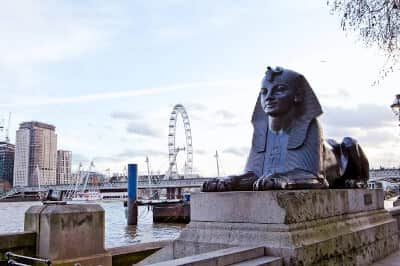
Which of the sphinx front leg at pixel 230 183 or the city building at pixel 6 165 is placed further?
the city building at pixel 6 165

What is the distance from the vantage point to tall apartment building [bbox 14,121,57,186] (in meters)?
110

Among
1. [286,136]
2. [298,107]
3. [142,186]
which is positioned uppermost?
[298,107]

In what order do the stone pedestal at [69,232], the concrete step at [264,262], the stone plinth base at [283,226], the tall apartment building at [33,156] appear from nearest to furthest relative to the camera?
the concrete step at [264,262]
the stone plinth base at [283,226]
the stone pedestal at [69,232]
the tall apartment building at [33,156]

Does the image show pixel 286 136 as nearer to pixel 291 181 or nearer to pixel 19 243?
pixel 291 181

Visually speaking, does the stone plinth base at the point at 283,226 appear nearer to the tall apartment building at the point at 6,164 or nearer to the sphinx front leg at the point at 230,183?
the sphinx front leg at the point at 230,183

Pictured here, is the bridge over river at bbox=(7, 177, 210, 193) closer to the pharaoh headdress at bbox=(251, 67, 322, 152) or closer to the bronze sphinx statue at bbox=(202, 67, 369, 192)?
the bronze sphinx statue at bbox=(202, 67, 369, 192)

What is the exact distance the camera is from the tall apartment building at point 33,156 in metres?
110

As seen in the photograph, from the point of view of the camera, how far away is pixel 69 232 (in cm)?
532

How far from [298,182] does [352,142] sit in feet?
8.10

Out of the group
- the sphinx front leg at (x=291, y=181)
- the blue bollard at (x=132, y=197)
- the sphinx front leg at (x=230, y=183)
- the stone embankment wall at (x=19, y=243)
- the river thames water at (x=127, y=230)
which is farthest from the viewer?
the blue bollard at (x=132, y=197)

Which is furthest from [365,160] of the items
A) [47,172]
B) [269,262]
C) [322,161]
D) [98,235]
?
[47,172]

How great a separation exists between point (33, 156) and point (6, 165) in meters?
7.26

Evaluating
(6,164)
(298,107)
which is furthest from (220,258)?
(6,164)

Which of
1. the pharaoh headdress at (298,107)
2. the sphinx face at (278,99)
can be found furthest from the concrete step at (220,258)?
the sphinx face at (278,99)
